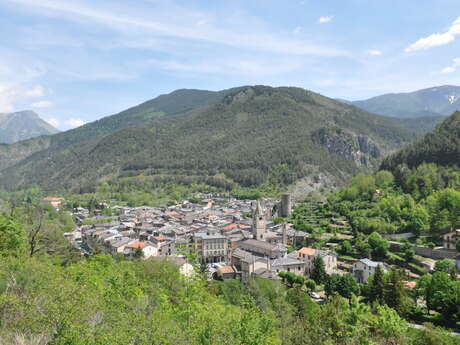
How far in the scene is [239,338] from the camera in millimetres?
14430

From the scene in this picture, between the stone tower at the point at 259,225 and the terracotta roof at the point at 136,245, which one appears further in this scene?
the stone tower at the point at 259,225

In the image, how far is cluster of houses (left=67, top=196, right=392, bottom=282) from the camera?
51.6 m

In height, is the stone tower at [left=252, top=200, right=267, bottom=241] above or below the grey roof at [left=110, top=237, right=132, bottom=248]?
above

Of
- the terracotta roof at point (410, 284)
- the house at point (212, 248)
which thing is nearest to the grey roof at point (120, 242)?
the house at point (212, 248)

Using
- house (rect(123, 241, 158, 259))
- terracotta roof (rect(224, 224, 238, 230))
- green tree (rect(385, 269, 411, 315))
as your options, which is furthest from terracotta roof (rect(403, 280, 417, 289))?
terracotta roof (rect(224, 224, 238, 230))

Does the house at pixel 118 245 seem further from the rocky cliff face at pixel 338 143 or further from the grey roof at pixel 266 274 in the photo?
the rocky cliff face at pixel 338 143

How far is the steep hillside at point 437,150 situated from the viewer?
89438mm

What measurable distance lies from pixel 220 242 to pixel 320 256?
19.4 m

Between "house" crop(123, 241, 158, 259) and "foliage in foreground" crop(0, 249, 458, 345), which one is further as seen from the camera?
"house" crop(123, 241, 158, 259)

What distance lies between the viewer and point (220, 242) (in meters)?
63.8

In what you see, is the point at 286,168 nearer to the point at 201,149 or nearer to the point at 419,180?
the point at 201,149

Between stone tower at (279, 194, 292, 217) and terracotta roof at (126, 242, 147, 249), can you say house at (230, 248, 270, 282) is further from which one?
stone tower at (279, 194, 292, 217)

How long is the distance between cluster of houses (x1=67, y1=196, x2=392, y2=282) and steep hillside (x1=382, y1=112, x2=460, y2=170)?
36.6 meters

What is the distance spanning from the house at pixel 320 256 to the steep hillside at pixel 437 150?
2103 inches
